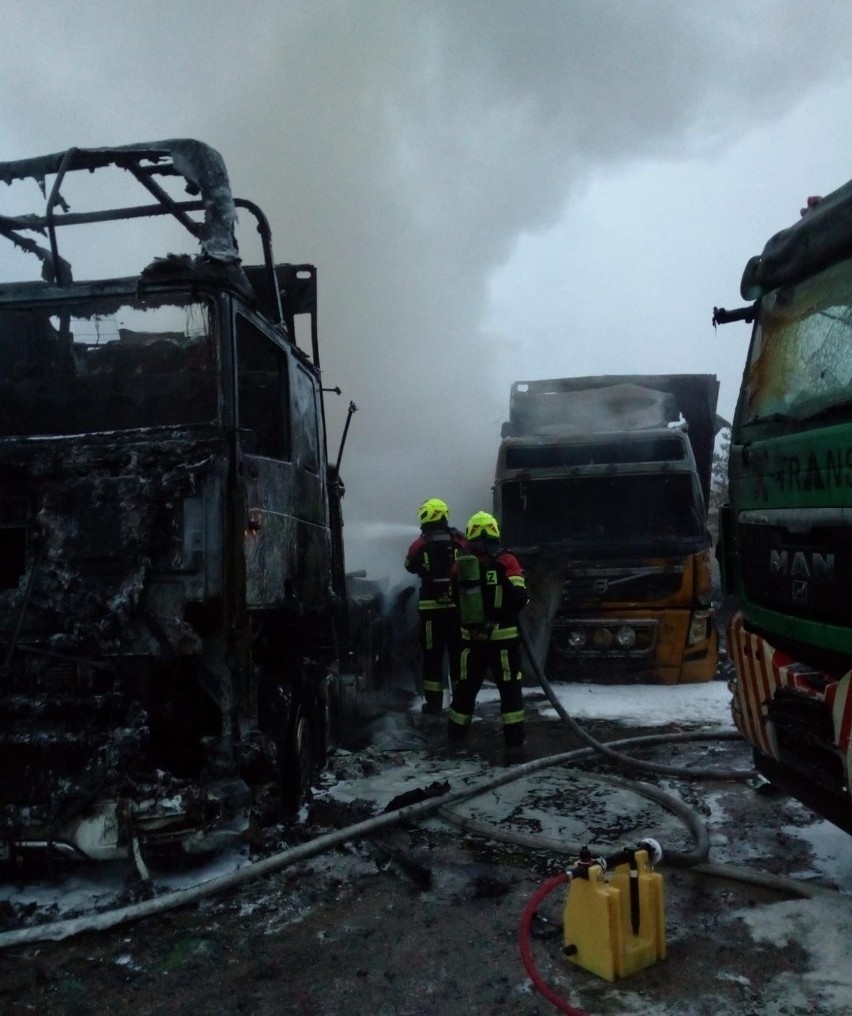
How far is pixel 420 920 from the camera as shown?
3.34 meters

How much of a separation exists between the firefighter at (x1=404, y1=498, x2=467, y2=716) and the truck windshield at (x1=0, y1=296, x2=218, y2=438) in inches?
138

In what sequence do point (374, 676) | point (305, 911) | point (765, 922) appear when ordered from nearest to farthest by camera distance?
1. point (765, 922)
2. point (305, 911)
3. point (374, 676)

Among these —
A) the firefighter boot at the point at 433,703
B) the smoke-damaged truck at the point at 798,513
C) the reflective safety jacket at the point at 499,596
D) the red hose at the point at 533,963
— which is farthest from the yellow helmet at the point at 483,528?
the red hose at the point at 533,963

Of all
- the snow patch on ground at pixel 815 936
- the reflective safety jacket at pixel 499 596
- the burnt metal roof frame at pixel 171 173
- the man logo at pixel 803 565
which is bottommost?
the snow patch on ground at pixel 815 936

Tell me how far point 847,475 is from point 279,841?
9.32 ft

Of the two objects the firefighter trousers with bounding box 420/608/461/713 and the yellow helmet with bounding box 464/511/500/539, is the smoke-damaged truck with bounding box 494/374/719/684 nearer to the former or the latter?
the firefighter trousers with bounding box 420/608/461/713

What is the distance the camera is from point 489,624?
20.5ft

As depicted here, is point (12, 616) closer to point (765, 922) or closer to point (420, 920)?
point (420, 920)

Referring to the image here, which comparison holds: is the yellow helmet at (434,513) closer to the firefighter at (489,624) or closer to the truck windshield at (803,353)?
the firefighter at (489,624)

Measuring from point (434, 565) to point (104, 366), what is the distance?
359 cm

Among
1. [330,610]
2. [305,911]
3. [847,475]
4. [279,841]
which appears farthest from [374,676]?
[847,475]

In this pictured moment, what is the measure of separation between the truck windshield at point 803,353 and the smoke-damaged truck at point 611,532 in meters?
4.38

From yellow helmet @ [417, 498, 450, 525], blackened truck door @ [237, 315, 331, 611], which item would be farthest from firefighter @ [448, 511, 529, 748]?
blackened truck door @ [237, 315, 331, 611]

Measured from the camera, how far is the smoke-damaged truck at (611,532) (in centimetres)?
812
